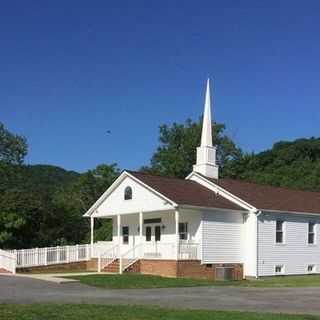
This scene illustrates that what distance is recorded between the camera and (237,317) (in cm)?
1406

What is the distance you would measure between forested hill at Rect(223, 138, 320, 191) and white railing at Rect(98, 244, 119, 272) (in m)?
32.5

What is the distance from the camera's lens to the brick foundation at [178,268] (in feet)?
102

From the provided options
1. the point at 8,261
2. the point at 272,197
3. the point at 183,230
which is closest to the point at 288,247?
the point at 272,197

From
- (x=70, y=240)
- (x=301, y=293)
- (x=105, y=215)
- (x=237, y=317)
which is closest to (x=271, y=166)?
(x=70, y=240)

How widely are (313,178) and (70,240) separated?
31.4m

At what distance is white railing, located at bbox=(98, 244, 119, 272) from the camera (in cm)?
3453

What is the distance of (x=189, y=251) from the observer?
3178 cm

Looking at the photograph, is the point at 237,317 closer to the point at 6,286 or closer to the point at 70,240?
the point at 6,286

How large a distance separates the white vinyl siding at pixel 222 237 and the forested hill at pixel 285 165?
3157cm

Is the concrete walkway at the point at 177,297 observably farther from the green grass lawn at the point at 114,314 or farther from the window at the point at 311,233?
the window at the point at 311,233

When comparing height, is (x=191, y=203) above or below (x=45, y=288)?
above

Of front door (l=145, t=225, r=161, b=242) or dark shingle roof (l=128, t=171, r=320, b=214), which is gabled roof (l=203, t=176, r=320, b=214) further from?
front door (l=145, t=225, r=161, b=242)

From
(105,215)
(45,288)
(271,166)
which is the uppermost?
(271,166)

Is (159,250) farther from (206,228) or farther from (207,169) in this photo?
(207,169)
